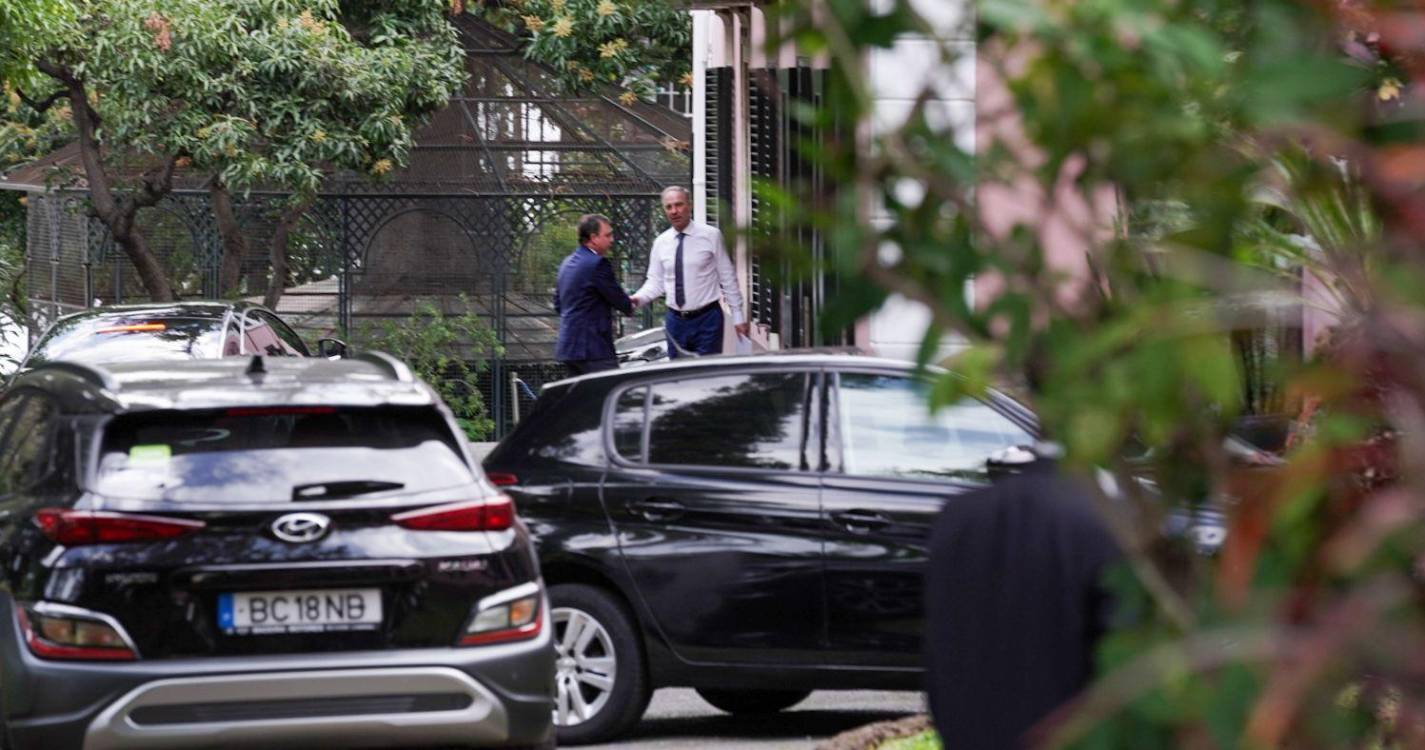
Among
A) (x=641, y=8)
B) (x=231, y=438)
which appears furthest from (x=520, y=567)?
(x=641, y=8)

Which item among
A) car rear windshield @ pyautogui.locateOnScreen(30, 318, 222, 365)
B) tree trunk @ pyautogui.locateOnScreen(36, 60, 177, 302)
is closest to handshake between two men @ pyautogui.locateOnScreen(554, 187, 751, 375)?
car rear windshield @ pyautogui.locateOnScreen(30, 318, 222, 365)

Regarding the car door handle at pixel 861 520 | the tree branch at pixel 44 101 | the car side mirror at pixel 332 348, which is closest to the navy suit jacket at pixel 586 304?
the car side mirror at pixel 332 348

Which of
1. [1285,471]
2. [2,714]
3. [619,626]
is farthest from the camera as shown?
[619,626]

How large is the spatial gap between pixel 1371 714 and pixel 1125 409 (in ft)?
1.86

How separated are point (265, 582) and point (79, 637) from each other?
59cm

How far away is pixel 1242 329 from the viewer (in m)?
1.76

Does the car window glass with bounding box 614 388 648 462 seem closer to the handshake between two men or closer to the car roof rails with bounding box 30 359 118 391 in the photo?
the car roof rails with bounding box 30 359 118 391

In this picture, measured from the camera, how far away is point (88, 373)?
756 centimetres

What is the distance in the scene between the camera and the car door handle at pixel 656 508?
8.49m

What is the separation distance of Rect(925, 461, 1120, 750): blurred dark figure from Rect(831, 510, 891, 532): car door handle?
4.19 metres

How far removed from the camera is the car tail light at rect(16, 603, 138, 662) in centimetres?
659

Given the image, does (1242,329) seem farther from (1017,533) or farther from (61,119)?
(61,119)

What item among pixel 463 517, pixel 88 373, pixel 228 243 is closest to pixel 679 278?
pixel 88 373

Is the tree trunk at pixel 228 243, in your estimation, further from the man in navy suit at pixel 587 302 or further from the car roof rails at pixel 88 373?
the car roof rails at pixel 88 373
